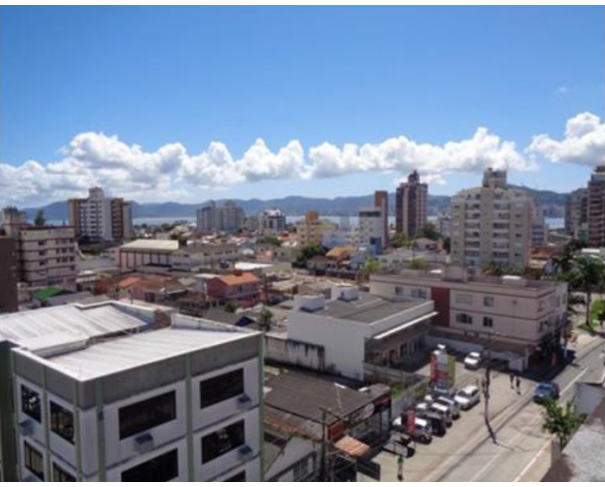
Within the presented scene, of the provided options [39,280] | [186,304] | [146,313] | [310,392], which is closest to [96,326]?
[146,313]

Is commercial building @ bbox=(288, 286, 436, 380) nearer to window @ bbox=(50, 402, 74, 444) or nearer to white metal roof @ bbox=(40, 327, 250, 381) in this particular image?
white metal roof @ bbox=(40, 327, 250, 381)

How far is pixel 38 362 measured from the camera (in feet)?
39.2

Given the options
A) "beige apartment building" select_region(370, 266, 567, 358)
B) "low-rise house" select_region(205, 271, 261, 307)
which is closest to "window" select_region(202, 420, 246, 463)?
"beige apartment building" select_region(370, 266, 567, 358)

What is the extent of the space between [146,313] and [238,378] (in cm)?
495

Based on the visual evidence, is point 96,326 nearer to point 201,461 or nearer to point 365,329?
point 201,461

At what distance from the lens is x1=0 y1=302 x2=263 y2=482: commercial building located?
11.0m

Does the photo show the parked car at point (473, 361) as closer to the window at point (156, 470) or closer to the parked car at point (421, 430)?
the parked car at point (421, 430)

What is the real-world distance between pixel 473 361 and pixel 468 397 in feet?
17.6

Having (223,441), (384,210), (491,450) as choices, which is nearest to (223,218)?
(384,210)

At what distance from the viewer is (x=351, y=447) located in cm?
1842

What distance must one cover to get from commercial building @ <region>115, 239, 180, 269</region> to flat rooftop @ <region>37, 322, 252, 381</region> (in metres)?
56.4

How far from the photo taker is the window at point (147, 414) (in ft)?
37.2

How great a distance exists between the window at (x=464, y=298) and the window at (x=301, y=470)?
21.1m

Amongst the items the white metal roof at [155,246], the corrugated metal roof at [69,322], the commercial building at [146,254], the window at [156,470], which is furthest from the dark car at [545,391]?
the white metal roof at [155,246]
